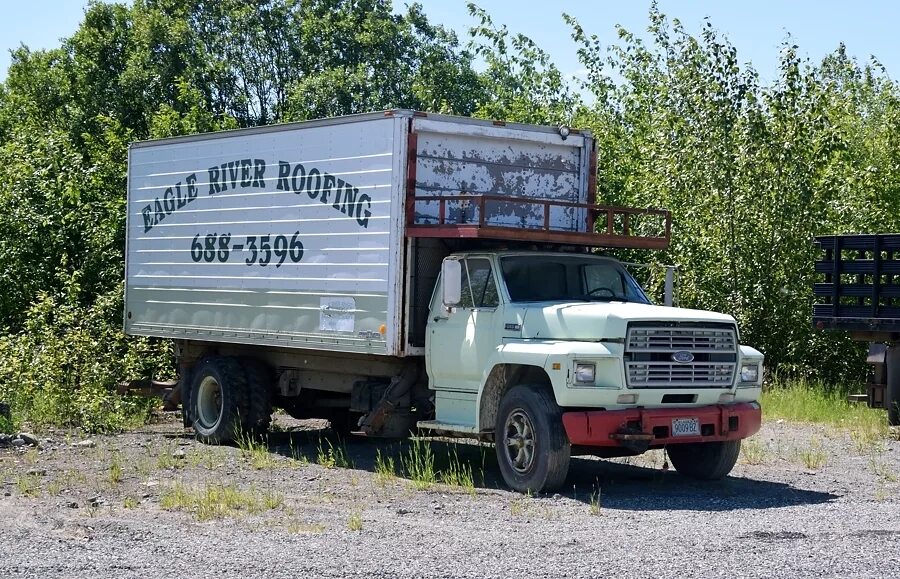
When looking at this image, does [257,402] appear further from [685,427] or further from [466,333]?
[685,427]

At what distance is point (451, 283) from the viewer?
11625 mm

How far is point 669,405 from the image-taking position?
11.2 m

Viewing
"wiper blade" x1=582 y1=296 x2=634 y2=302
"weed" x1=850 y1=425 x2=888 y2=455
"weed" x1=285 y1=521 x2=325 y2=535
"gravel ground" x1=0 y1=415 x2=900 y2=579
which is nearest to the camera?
"gravel ground" x1=0 y1=415 x2=900 y2=579

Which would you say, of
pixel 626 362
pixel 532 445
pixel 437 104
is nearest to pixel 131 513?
pixel 532 445

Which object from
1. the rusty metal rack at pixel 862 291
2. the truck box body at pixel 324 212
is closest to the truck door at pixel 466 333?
the truck box body at pixel 324 212

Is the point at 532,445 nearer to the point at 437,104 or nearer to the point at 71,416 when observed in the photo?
the point at 71,416

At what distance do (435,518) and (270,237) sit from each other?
5.23m

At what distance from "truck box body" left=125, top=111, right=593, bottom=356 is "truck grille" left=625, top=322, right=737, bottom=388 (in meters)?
1.72

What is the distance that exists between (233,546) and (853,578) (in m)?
3.81

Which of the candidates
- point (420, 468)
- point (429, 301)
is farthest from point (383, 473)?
point (429, 301)

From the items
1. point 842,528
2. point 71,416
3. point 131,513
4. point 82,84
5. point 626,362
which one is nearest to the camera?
point 842,528

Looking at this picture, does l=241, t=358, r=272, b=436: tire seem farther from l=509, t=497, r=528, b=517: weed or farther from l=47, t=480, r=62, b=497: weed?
l=509, t=497, r=528, b=517: weed

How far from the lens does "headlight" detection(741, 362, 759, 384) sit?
11695mm

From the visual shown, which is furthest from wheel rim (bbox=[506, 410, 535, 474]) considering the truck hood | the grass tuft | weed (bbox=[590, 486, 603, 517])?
A: the grass tuft
